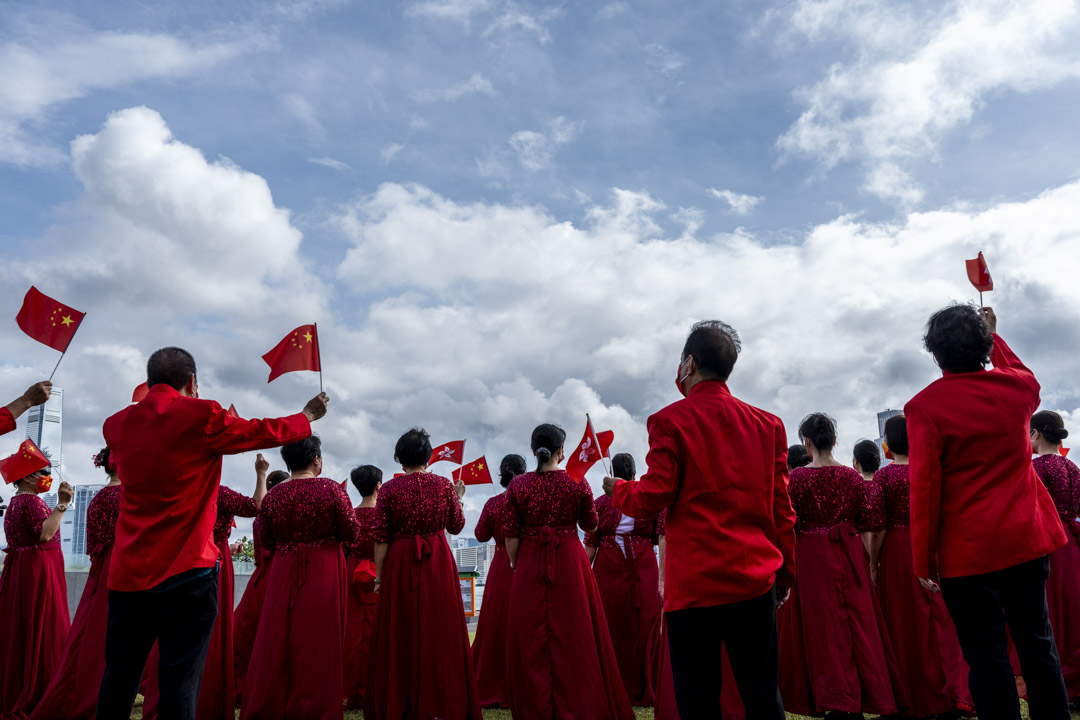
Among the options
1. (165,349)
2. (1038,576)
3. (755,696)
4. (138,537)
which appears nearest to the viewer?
(755,696)

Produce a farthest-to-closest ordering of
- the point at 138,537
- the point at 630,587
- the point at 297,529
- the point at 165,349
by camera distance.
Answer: the point at 630,587 < the point at 297,529 < the point at 165,349 < the point at 138,537

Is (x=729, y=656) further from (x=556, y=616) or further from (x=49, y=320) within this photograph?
(x=49, y=320)

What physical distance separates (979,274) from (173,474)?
14.0 ft

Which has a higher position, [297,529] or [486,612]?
[297,529]

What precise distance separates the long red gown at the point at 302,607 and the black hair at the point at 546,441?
147 cm

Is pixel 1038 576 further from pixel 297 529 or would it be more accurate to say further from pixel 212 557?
pixel 297 529

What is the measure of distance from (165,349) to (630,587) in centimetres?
465

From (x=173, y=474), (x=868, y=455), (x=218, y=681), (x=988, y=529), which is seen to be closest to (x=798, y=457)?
(x=868, y=455)

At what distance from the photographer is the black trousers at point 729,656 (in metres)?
3.12

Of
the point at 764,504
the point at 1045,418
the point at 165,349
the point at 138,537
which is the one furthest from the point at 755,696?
the point at 1045,418

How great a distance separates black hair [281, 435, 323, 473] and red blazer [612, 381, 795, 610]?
3.53 metres

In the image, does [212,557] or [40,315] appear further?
[40,315]

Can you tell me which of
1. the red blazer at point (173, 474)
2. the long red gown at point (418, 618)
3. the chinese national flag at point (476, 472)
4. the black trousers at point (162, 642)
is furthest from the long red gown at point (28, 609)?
the chinese national flag at point (476, 472)

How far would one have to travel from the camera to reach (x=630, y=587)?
7371 millimetres
